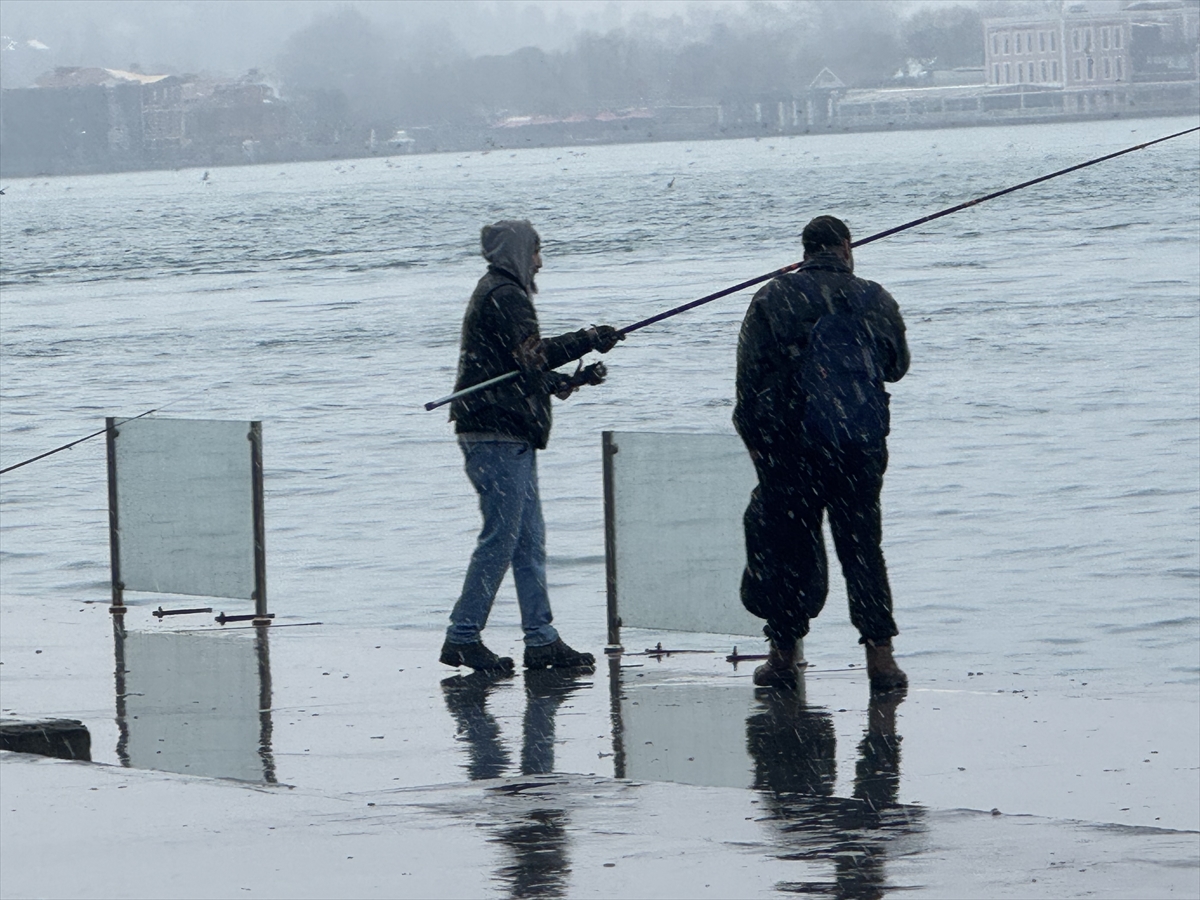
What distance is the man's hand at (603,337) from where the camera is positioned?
7543 mm

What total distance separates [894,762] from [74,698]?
3060 millimetres

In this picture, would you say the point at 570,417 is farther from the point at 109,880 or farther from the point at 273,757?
the point at 109,880

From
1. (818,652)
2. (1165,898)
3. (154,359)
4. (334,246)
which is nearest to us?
(1165,898)

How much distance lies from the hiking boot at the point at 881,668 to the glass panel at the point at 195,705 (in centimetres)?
199

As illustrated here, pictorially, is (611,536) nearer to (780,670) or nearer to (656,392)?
(780,670)

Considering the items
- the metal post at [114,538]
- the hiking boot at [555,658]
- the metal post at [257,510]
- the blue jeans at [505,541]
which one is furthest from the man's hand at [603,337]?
the metal post at [114,538]

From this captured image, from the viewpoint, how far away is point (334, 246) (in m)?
80.8

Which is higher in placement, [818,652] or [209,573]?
[209,573]

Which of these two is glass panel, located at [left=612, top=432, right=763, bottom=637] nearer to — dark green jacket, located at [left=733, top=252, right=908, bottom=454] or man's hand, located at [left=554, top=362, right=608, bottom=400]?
man's hand, located at [left=554, top=362, right=608, bottom=400]

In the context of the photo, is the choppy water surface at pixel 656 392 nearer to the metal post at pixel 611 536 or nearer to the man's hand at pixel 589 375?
the metal post at pixel 611 536

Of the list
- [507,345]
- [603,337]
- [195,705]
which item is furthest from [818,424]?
[195,705]

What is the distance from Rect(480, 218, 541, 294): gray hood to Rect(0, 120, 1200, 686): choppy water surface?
443 centimetres

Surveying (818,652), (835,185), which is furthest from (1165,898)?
(835,185)

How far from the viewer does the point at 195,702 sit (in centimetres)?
773
